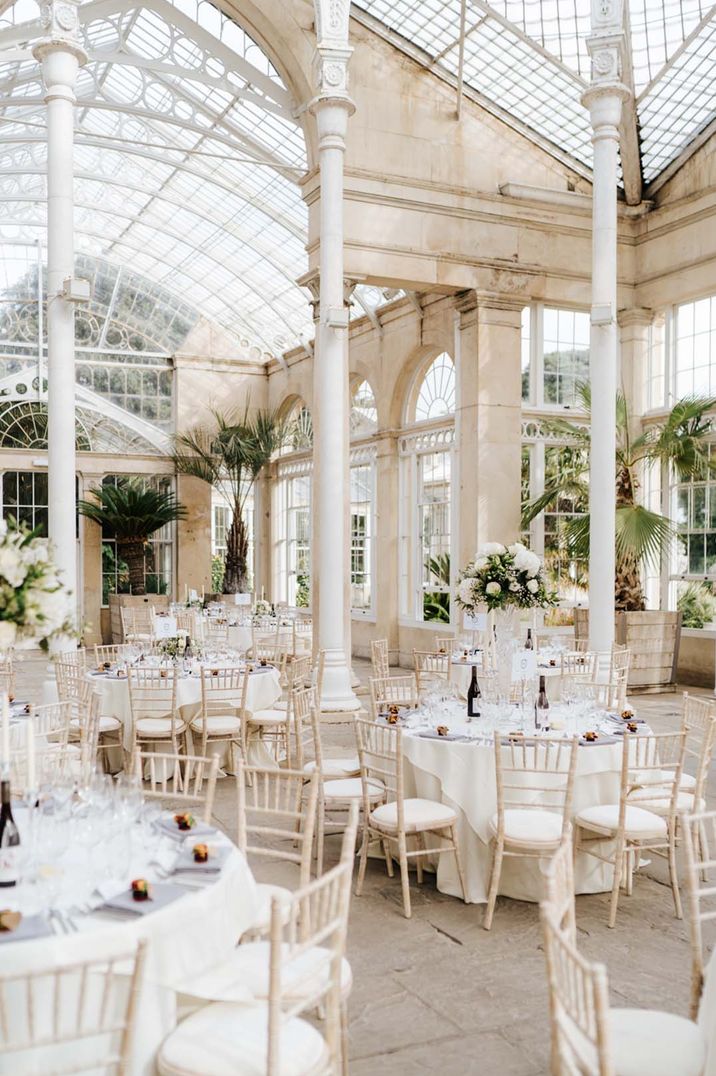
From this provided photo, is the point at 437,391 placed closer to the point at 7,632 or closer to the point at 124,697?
the point at 124,697

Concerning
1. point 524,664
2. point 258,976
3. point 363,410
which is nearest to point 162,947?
point 258,976

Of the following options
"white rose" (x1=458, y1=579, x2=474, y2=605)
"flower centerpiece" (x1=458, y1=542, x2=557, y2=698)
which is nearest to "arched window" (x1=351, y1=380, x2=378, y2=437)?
"white rose" (x1=458, y1=579, x2=474, y2=605)

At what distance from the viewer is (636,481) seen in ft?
43.8

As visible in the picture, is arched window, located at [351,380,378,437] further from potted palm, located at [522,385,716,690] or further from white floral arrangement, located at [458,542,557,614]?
white floral arrangement, located at [458,542,557,614]

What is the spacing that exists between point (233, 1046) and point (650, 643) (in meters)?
10.3

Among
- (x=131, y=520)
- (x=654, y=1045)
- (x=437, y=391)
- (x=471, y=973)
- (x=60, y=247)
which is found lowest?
(x=471, y=973)

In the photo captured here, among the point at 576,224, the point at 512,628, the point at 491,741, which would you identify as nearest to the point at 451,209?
the point at 576,224

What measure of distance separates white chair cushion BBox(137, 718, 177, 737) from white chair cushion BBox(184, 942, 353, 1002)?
172 inches

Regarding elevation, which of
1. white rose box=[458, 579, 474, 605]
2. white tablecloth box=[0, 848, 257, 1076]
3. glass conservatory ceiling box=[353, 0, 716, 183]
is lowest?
white tablecloth box=[0, 848, 257, 1076]

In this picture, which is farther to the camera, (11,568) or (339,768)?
(339,768)

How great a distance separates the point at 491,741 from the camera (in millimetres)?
5590

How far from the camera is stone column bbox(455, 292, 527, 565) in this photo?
12.9 metres

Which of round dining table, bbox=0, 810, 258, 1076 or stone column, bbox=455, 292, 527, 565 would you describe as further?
stone column, bbox=455, 292, 527, 565

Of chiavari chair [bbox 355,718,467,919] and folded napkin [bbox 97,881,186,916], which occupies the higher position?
folded napkin [bbox 97,881,186,916]
